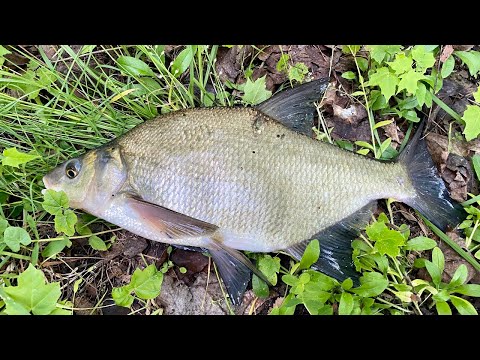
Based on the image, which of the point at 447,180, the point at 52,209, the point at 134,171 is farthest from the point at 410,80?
the point at 52,209

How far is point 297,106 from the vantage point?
266 cm

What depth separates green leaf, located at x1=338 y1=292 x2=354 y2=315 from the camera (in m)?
2.46

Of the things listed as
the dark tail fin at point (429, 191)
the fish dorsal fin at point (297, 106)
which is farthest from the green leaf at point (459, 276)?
the fish dorsal fin at point (297, 106)

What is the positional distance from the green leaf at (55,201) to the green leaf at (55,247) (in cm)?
27

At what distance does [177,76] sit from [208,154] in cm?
66

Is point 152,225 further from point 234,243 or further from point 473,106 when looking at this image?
point 473,106

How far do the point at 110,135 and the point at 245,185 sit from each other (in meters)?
0.98

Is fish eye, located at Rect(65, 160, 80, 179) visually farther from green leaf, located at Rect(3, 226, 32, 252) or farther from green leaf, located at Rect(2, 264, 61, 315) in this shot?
green leaf, located at Rect(2, 264, 61, 315)

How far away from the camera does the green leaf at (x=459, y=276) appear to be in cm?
255

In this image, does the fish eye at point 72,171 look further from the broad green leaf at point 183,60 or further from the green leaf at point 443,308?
the green leaf at point 443,308

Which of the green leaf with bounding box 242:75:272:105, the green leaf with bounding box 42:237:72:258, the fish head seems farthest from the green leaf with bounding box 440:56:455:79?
the green leaf with bounding box 42:237:72:258

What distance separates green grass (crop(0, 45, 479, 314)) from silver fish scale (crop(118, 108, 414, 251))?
0.24 m

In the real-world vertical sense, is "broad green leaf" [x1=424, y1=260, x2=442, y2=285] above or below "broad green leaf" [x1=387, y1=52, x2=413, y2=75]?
below

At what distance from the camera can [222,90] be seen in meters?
2.90
